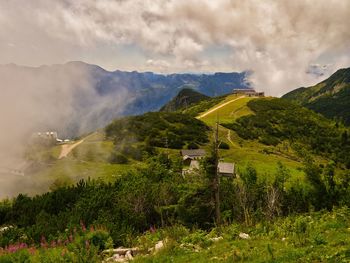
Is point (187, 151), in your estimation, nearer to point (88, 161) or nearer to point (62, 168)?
point (88, 161)

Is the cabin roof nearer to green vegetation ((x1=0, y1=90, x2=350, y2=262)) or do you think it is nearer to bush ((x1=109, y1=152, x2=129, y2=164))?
bush ((x1=109, y1=152, x2=129, y2=164))

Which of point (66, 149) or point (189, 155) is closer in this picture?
point (189, 155)

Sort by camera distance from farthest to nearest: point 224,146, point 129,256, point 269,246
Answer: point 224,146, point 129,256, point 269,246

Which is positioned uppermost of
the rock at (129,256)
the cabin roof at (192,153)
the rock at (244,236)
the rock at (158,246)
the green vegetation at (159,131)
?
the green vegetation at (159,131)

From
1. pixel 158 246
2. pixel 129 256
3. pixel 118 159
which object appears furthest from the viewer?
pixel 118 159

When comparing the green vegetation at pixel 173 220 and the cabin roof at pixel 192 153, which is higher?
the cabin roof at pixel 192 153

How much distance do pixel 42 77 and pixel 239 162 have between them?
251ft

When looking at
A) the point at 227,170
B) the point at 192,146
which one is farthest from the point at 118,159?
the point at 227,170

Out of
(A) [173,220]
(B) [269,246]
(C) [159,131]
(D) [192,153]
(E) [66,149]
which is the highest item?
(C) [159,131]

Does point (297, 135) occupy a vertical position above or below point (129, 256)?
above

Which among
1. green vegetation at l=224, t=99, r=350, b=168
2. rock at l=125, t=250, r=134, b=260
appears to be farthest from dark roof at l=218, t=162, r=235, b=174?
rock at l=125, t=250, r=134, b=260

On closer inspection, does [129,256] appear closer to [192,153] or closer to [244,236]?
[244,236]

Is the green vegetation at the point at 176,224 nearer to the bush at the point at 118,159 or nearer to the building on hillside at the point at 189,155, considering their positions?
the building on hillside at the point at 189,155

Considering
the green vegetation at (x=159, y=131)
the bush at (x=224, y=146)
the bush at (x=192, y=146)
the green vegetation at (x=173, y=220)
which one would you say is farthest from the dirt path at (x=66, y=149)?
the bush at (x=224, y=146)
